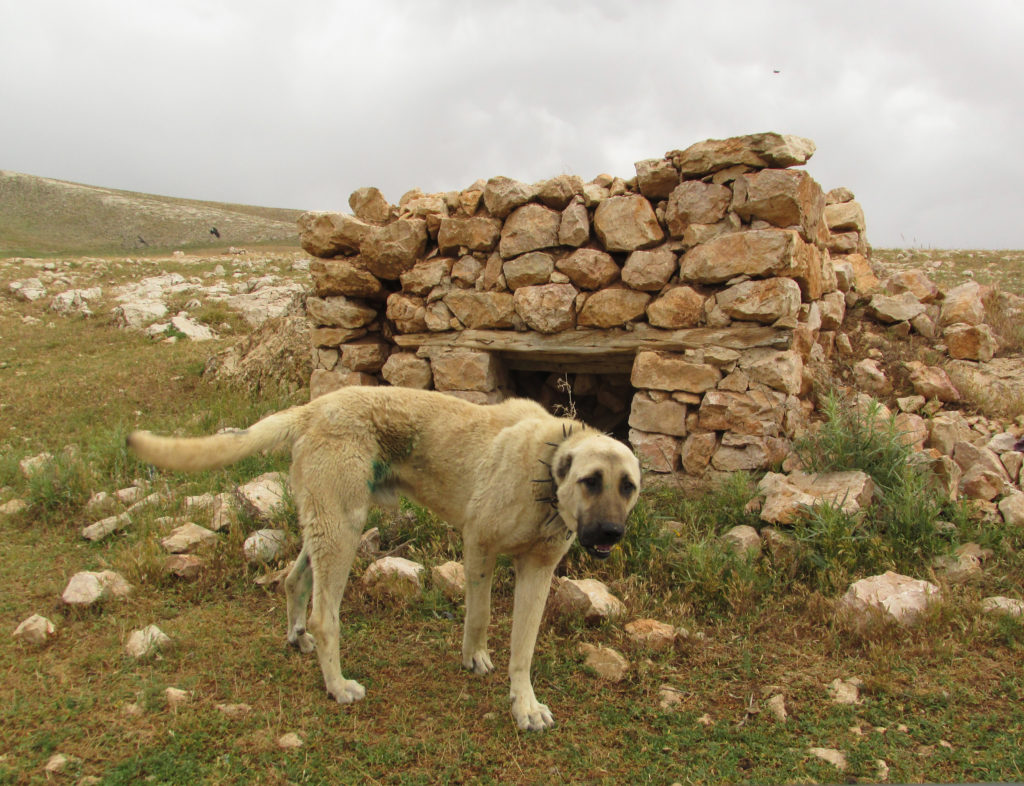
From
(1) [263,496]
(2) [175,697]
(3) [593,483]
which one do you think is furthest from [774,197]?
(2) [175,697]

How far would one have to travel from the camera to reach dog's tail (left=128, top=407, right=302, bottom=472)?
3.27 meters

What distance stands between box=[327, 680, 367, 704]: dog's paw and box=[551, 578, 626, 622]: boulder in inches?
54.9

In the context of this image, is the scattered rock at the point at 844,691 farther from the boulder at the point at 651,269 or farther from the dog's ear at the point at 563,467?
the boulder at the point at 651,269

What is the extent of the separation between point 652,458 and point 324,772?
427 cm

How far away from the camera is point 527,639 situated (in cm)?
358

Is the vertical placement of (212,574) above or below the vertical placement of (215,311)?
→ below

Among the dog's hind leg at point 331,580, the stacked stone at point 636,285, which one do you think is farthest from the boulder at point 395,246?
the dog's hind leg at point 331,580

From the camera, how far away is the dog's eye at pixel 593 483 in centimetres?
317

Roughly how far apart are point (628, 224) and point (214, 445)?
456cm

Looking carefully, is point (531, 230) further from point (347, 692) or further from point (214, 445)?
point (347, 692)

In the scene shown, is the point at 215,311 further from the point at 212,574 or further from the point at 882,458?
the point at 882,458

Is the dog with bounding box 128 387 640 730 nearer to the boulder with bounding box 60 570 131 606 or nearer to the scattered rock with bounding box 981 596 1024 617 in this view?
the boulder with bounding box 60 570 131 606

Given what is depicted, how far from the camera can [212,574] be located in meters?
4.97

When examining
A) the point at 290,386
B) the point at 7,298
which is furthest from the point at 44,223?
the point at 290,386
